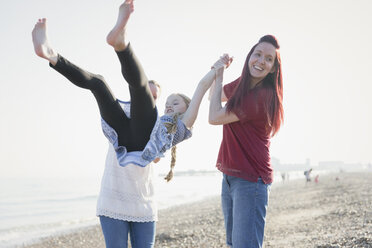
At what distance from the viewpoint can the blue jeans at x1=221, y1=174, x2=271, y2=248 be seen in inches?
109

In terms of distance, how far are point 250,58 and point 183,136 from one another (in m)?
0.93

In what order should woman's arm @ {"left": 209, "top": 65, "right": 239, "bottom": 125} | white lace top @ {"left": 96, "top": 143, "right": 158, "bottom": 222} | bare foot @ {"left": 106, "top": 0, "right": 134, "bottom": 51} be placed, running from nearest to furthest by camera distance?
1. bare foot @ {"left": 106, "top": 0, "right": 134, "bottom": 51}
2. white lace top @ {"left": 96, "top": 143, "right": 158, "bottom": 222}
3. woman's arm @ {"left": 209, "top": 65, "right": 239, "bottom": 125}

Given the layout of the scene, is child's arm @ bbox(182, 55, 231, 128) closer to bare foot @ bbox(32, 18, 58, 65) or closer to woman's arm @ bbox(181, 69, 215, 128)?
woman's arm @ bbox(181, 69, 215, 128)

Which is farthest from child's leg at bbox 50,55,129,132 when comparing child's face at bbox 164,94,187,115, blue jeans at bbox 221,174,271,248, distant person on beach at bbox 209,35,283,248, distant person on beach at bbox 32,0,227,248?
blue jeans at bbox 221,174,271,248

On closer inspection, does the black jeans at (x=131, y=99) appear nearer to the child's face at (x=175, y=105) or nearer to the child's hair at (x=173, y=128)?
the child's hair at (x=173, y=128)

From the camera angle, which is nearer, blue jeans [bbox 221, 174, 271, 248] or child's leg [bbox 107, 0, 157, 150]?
child's leg [bbox 107, 0, 157, 150]

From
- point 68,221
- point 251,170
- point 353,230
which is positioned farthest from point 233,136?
point 68,221

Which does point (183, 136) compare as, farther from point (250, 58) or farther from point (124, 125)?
point (250, 58)

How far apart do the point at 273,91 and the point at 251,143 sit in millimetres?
504

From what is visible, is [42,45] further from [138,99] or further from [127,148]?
[127,148]

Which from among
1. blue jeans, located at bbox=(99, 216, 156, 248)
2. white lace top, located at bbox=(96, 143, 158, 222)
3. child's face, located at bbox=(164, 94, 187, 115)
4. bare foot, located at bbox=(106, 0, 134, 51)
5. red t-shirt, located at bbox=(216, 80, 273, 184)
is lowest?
blue jeans, located at bbox=(99, 216, 156, 248)

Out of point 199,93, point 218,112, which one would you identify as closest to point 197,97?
point 199,93

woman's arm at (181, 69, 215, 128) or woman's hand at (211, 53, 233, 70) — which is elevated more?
woman's hand at (211, 53, 233, 70)

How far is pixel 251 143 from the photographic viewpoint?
292cm
